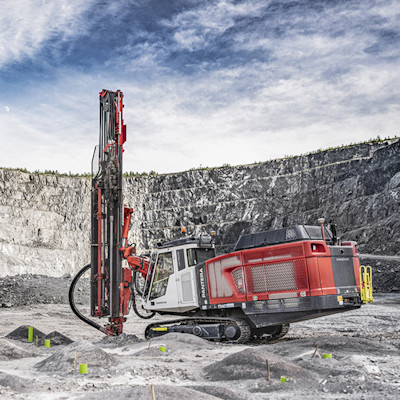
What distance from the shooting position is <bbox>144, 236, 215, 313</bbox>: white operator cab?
11523mm

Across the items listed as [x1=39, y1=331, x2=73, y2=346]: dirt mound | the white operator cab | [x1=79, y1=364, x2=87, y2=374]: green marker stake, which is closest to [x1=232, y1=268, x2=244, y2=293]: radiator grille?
the white operator cab

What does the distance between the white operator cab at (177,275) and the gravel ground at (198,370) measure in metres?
0.99

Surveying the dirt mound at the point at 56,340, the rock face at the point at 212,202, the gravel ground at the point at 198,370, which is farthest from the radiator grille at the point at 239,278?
the rock face at the point at 212,202

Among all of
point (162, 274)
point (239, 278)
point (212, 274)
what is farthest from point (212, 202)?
point (239, 278)

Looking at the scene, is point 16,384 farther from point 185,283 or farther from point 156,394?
point 185,283

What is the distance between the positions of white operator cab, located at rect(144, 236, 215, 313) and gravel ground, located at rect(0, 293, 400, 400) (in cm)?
99

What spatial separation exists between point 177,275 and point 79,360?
163 inches

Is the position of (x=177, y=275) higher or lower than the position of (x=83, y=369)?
higher

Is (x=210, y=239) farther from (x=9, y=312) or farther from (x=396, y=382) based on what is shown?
(x=9, y=312)

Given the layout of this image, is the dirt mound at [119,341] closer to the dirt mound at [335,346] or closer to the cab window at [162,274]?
the cab window at [162,274]

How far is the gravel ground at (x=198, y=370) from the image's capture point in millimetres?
6169

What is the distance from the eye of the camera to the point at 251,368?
23.7 feet

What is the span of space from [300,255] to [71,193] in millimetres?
41611

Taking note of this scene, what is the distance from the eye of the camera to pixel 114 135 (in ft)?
37.3
